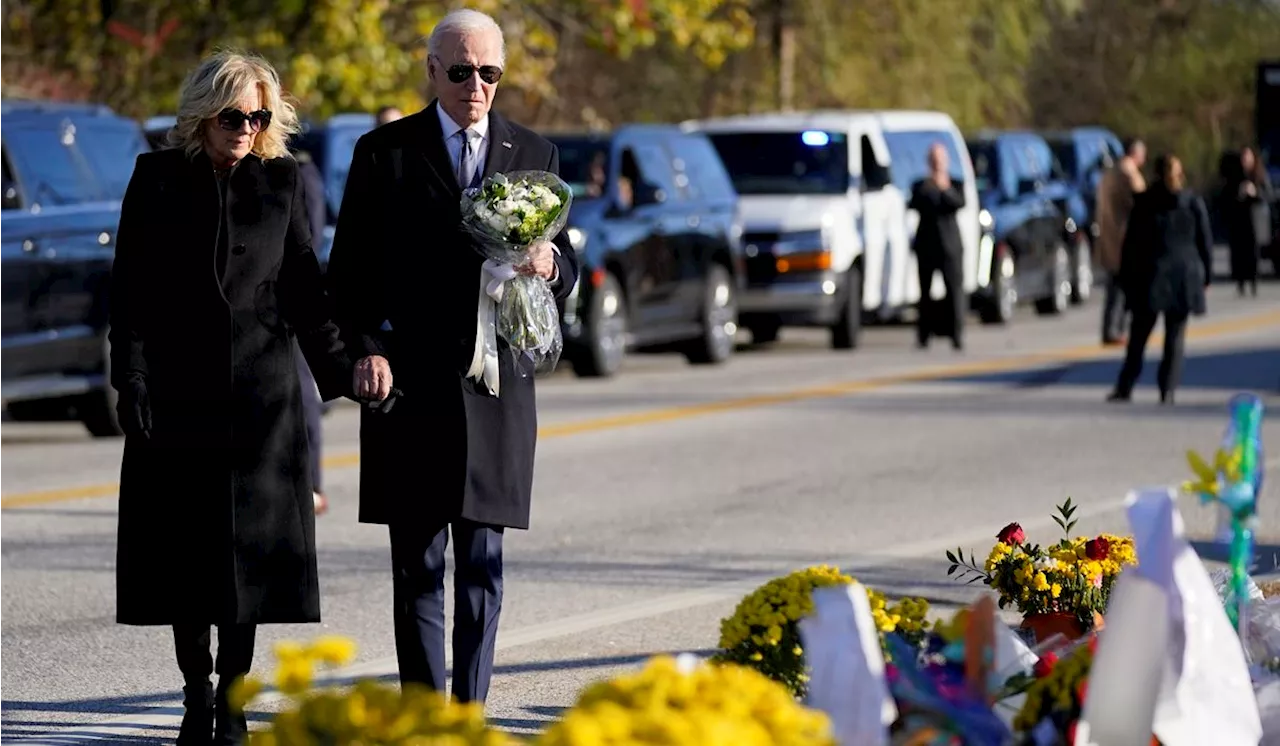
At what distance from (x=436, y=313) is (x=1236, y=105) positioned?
5593cm

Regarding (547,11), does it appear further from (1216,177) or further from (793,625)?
(1216,177)

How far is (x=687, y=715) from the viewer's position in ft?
11.9

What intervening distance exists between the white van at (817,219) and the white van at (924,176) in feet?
0.43

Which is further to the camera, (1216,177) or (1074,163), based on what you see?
(1216,177)

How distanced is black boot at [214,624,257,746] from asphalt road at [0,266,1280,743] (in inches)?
26.5

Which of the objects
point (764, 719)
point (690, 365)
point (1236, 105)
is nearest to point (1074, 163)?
point (690, 365)

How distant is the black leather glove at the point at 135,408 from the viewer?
6.20 meters

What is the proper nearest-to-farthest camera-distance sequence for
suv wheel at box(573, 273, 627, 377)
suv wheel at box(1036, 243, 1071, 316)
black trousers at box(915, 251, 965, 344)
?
suv wheel at box(573, 273, 627, 377), black trousers at box(915, 251, 965, 344), suv wheel at box(1036, 243, 1071, 316)

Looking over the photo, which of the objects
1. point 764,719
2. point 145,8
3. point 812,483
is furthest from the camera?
point 145,8

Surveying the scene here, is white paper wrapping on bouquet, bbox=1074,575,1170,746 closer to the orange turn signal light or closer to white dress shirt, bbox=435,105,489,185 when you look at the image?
white dress shirt, bbox=435,105,489,185

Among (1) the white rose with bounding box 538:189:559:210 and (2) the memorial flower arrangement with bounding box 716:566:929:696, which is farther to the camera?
(1) the white rose with bounding box 538:189:559:210

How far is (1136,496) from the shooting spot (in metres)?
4.75

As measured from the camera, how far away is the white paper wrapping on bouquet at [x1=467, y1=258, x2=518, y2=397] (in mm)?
6180

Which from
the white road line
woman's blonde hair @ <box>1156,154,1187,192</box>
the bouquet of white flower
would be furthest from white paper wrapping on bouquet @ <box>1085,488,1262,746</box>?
woman's blonde hair @ <box>1156,154,1187,192</box>
